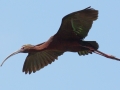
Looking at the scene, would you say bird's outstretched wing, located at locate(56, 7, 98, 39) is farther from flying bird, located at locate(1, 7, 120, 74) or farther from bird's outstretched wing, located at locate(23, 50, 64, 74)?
bird's outstretched wing, located at locate(23, 50, 64, 74)

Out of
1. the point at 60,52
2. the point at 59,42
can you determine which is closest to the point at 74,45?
the point at 59,42

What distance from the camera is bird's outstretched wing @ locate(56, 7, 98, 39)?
2166cm

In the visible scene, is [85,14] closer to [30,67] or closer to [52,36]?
[52,36]

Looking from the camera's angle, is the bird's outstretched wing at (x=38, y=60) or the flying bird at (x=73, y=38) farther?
the bird's outstretched wing at (x=38, y=60)

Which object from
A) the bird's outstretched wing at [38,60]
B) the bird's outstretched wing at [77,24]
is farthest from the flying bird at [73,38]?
the bird's outstretched wing at [38,60]

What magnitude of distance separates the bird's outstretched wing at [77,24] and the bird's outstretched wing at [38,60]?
220cm

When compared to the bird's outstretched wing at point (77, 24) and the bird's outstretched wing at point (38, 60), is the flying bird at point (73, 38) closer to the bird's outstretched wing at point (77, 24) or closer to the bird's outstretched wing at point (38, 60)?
the bird's outstretched wing at point (77, 24)

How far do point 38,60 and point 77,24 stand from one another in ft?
11.1

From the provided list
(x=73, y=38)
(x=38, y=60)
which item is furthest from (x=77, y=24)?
(x=38, y=60)

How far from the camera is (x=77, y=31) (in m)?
22.8

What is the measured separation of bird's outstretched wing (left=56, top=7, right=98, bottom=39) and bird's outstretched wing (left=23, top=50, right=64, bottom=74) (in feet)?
7.23

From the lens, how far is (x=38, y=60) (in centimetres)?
2525

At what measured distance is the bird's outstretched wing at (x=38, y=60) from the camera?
2498 cm

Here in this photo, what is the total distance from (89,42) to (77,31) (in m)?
0.60
